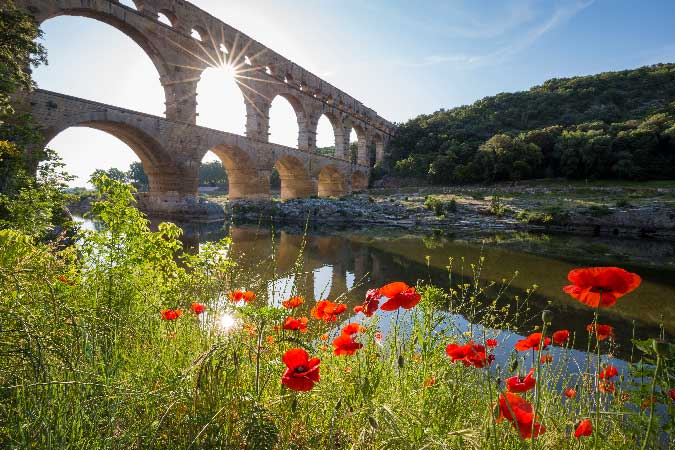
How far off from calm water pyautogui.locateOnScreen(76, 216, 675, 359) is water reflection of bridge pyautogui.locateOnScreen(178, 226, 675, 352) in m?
0.02

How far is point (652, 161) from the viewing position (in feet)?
82.3

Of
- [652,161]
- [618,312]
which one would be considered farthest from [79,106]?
[652,161]

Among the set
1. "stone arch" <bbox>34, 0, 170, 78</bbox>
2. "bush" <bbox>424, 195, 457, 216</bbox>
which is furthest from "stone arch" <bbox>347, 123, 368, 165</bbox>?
"stone arch" <bbox>34, 0, 170, 78</bbox>

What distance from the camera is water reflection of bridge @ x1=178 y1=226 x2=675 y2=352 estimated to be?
476 centimetres

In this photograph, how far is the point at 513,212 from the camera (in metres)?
16.8

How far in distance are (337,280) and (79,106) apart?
11.8 m

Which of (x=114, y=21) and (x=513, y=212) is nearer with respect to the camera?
(x=114, y=21)

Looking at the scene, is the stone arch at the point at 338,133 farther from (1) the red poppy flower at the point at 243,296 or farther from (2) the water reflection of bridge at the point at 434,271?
(1) the red poppy flower at the point at 243,296

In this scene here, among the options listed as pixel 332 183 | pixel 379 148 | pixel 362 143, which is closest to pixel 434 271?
pixel 332 183

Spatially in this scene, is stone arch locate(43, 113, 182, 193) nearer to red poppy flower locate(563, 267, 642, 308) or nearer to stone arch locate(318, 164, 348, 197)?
stone arch locate(318, 164, 348, 197)

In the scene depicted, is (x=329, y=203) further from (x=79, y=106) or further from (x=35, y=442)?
(x=35, y=442)

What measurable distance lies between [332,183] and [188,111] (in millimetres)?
15012

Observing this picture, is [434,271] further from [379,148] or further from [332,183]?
[379,148]

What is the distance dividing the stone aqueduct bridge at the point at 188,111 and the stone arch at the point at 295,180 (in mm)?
72
